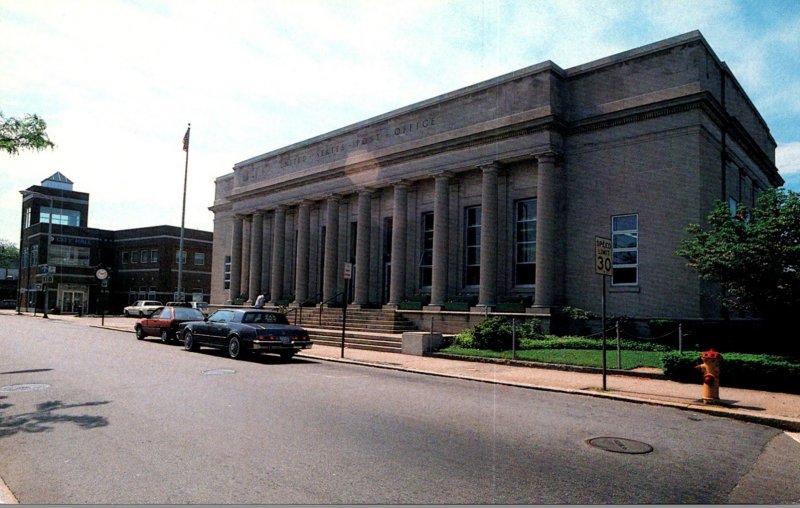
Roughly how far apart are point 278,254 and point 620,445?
28149mm

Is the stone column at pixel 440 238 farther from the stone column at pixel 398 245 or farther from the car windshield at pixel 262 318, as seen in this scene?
the car windshield at pixel 262 318

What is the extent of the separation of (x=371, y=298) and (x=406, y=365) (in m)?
13.0

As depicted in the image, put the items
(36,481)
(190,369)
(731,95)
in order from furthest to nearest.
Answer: (731,95) < (190,369) < (36,481)

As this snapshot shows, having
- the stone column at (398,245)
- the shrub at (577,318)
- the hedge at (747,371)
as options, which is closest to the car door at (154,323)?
the stone column at (398,245)

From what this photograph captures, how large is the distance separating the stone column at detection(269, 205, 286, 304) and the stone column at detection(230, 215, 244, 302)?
414 cm

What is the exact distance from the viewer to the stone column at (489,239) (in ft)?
73.1

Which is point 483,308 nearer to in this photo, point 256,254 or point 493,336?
point 493,336

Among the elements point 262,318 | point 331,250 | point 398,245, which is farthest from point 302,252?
point 262,318

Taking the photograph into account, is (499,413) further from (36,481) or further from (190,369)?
(190,369)

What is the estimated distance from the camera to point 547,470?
228 inches

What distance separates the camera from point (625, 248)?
20562 millimetres

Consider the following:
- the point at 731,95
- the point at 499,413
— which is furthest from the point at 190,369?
the point at 731,95

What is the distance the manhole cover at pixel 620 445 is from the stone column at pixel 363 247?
20763 millimetres

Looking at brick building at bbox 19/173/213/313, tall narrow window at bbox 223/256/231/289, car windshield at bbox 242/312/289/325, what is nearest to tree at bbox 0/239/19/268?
brick building at bbox 19/173/213/313
